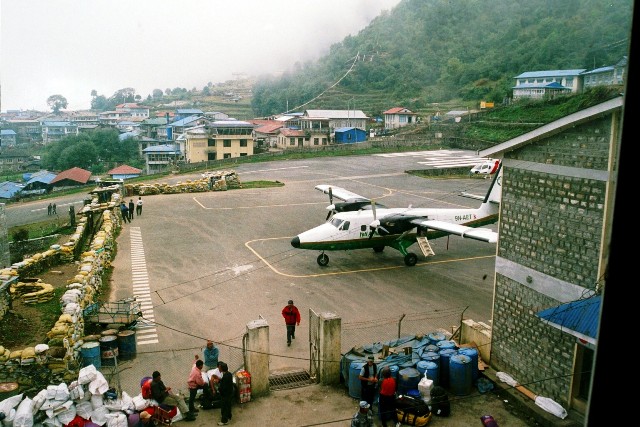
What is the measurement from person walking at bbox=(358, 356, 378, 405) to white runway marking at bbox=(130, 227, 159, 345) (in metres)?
7.36

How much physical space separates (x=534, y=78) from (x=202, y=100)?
5458 inches

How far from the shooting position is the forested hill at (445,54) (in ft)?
338

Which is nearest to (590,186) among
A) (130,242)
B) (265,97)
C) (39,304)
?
(39,304)

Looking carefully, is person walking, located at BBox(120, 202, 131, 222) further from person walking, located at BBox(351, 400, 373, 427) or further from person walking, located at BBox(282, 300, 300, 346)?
person walking, located at BBox(351, 400, 373, 427)

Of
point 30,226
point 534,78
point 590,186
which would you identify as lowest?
point 30,226

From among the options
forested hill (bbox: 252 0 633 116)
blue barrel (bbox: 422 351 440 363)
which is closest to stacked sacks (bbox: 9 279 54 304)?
blue barrel (bbox: 422 351 440 363)

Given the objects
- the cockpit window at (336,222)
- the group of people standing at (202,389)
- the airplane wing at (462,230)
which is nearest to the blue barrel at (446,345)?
the group of people standing at (202,389)

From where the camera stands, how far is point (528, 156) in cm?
1295

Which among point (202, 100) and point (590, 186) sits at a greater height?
point (202, 100)

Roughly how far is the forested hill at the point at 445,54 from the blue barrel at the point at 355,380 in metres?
84.2

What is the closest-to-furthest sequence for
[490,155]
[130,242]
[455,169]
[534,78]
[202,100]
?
[490,155] < [130,242] < [455,169] < [534,78] < [202,100]

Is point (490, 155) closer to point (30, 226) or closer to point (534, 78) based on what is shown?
point (30, 226)

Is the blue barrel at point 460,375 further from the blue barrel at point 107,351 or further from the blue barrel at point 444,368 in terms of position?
the blue barrel at point 107,351

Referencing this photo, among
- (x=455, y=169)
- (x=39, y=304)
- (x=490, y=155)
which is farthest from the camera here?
(x=455, y=169)
